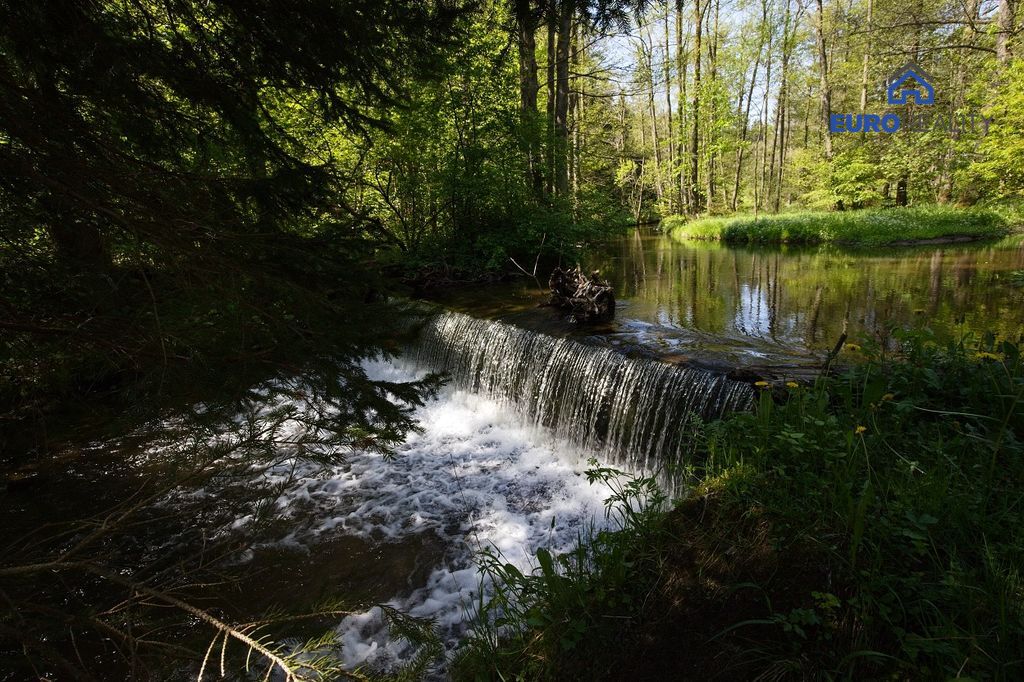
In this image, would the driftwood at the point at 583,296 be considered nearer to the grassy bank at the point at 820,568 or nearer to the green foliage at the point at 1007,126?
the grassy bank at the point at 820,568

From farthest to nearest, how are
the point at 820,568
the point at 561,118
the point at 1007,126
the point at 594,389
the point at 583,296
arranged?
the point at 561,118, the point at 1007,126, the point at 583,296, the point at 594,389, the point at 820,568

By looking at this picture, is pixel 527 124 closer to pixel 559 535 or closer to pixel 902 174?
pixel 559 535

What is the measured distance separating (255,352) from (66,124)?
1336mm

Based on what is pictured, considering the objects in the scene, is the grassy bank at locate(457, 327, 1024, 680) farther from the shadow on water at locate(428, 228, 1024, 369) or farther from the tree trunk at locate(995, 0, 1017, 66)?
the tree trunk at locate(995, 0, 1017, 66)

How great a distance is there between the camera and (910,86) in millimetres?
22781

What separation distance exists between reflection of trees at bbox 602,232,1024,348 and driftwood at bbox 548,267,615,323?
72 centimetres

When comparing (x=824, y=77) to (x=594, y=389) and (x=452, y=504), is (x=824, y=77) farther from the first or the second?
(x=452, y=504)

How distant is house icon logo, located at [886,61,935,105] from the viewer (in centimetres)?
2280

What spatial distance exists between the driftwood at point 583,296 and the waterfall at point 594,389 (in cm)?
97

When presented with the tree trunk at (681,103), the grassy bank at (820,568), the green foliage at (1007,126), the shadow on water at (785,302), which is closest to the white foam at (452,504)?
the grassy bank at (820,568)

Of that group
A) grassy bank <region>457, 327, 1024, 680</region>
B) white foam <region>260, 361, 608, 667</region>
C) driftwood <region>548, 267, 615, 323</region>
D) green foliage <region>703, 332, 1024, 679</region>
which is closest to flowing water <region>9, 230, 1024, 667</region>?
white foam <region>260, 361, 608, 667</region>

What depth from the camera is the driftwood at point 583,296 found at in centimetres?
780

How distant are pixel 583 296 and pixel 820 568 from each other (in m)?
6.25

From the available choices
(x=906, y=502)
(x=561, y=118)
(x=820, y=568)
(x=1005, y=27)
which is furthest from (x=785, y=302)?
(x=1005, y=27)
